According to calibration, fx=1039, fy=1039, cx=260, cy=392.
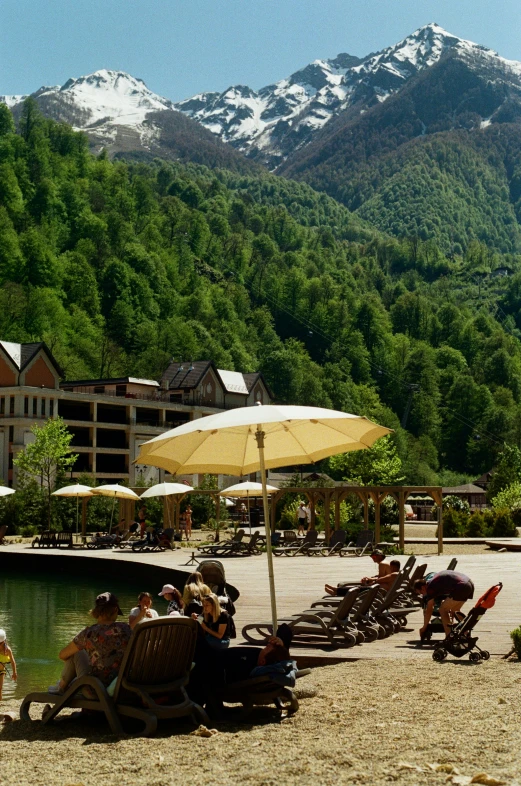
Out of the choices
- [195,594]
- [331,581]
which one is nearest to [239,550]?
[331,581]

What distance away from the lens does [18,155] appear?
146 metres

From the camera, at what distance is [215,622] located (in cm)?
955

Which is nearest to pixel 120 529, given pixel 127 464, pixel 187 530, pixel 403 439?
pixel 187 530

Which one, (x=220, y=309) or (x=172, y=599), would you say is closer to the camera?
(x=172, y=599)

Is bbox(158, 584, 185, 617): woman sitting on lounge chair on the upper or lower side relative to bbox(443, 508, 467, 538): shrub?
lower

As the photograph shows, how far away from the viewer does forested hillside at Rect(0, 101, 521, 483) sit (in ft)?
418

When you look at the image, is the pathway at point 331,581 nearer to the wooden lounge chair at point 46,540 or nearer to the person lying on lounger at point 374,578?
the wooden lounge chair at point 46,540

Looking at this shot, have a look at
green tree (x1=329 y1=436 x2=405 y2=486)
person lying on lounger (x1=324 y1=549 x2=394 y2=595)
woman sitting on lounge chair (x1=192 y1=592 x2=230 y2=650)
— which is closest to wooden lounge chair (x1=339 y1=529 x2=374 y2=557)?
person lying on lounger (x1=324 y1=549 x2=394 y2=595)

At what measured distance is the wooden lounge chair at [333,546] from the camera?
113ft

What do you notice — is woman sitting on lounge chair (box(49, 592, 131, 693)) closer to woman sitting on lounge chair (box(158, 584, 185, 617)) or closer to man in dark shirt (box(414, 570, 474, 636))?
woman sitting on lounge chair (box(158, 584, 185, 617))

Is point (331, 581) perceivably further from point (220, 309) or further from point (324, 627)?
point (220, 309)

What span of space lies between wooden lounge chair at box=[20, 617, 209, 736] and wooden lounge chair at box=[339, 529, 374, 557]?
26595 millimetres

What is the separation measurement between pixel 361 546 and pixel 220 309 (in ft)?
375

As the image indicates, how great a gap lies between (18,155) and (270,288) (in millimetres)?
42288
